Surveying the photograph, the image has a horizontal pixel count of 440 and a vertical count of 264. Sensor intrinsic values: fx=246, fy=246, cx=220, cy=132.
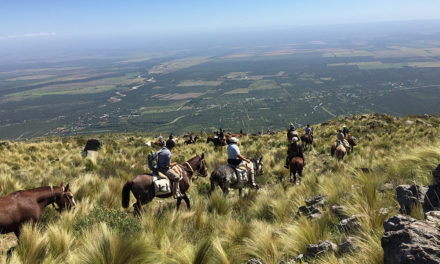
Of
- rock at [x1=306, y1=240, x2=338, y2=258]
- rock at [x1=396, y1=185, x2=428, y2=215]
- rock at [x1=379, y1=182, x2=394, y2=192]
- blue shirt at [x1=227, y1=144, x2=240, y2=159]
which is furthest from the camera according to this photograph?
blue shirt at [x1=227, y1=144, x2=240, y2=159]

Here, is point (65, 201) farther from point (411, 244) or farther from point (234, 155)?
point (411, 244)

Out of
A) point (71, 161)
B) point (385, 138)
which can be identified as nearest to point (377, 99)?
point (385, 138)

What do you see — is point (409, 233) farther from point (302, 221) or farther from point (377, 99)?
point (377, 99)

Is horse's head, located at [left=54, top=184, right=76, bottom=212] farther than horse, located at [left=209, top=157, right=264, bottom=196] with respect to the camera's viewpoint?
No

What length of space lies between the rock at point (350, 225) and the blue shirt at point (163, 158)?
4.80 m

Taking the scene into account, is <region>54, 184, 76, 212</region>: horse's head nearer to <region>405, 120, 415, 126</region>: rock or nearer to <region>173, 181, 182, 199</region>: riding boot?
<region>173, 181, 182, 199</region>: riding boot

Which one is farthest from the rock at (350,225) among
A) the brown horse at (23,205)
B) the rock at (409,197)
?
the brown horse at (23,205)

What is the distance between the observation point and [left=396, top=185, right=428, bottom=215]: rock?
4.12m

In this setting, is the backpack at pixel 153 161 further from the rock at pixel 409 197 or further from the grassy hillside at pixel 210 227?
the rock at pixel 409 197

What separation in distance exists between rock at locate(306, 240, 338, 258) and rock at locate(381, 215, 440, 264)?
75cm

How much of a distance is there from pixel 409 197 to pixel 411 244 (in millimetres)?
2040

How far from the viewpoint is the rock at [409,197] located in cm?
412

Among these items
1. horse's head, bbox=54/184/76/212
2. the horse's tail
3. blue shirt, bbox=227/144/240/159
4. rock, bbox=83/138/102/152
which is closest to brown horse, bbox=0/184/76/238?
horse's head, bbox=54/184/76/212

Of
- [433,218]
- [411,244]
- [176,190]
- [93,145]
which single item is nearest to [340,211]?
[433,218]
